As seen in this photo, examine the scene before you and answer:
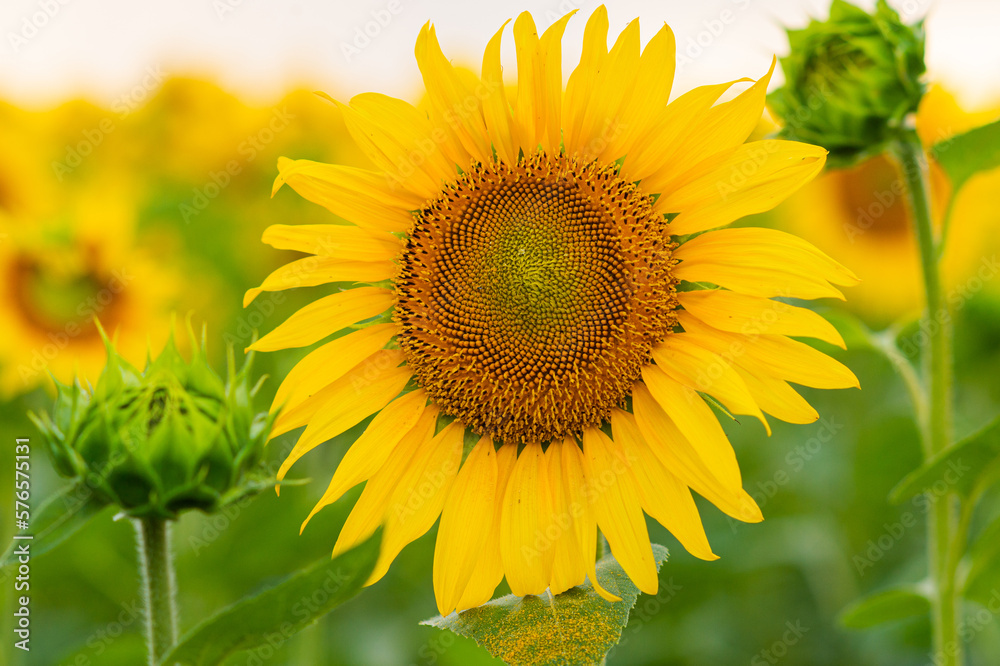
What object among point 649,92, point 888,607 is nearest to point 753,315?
point 649,92

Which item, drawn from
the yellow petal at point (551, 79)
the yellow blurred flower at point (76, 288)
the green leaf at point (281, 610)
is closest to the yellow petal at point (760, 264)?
the yellow petal at point (551, 79)

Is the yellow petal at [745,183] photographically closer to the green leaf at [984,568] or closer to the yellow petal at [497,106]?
the yellow petal at [497,106]

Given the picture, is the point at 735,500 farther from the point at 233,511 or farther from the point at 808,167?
the point at 233,511

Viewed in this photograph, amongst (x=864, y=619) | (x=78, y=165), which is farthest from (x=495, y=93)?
(x=78, y=165)

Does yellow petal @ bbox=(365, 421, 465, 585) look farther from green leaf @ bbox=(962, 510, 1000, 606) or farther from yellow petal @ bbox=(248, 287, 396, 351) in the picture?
green leaf @ bbox=(962, 510, 1000, 606)

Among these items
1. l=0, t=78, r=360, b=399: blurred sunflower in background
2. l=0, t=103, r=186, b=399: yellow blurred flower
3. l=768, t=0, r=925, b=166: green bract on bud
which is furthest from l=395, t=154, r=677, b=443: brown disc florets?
l=0, t=103, r=186, b=399: yellow blurred flower

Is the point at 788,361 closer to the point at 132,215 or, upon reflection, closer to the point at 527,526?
the point at 527,526
